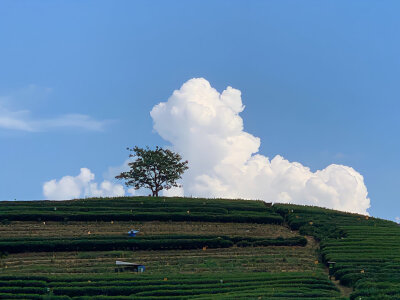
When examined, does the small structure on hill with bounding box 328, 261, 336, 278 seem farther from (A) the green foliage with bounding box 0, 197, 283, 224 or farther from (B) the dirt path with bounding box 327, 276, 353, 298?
(A) the green foliage with bounding box 0, 197, 283, 224

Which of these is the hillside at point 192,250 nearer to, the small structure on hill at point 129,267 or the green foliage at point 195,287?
the green foliage at point 195,287

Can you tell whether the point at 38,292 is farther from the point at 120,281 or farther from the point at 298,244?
the point at 298,244

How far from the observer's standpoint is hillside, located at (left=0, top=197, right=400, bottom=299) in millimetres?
40969

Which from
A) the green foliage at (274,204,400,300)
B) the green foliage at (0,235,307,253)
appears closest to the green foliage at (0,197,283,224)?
the green foliage at (274,204,400,300)

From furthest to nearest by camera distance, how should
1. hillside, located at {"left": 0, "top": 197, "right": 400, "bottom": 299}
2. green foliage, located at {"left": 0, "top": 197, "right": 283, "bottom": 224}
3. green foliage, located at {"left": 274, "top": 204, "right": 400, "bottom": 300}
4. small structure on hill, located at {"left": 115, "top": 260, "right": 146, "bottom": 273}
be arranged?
green foliage, located at {"left": 0, "top": 197, "right": 283, "bottom": 224} → small structure on hill, located at {"left": 115, "top": 260, "right": 146, "bottom": 273} → green foliage, located at {"left": 274, "top": 204, "right": 400, "bottom": 300} → hillside, located at {"left": 0, "top": 197, "right": 400, "bottom": 299}

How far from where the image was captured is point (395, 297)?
121 ft

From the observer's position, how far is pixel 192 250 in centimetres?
5634

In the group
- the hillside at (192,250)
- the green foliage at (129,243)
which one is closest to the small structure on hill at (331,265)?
the hillside at (192,250)

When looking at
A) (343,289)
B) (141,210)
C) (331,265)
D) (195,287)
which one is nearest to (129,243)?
(141,210)

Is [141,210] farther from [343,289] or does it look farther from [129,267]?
[343,289]

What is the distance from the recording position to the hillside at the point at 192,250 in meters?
41.0

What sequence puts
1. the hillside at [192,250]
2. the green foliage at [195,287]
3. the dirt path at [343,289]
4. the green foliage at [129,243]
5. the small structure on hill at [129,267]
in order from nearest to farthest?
1. the green foliage at [195,287]
2. the hillside at [192,250]
3. the dirt path at [343,289]
4. the small structure on hill at [129,267]
5. the green foliage at [129,243]

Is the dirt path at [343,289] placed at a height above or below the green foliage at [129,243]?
below

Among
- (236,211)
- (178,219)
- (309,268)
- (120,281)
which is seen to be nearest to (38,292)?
(120,281)
